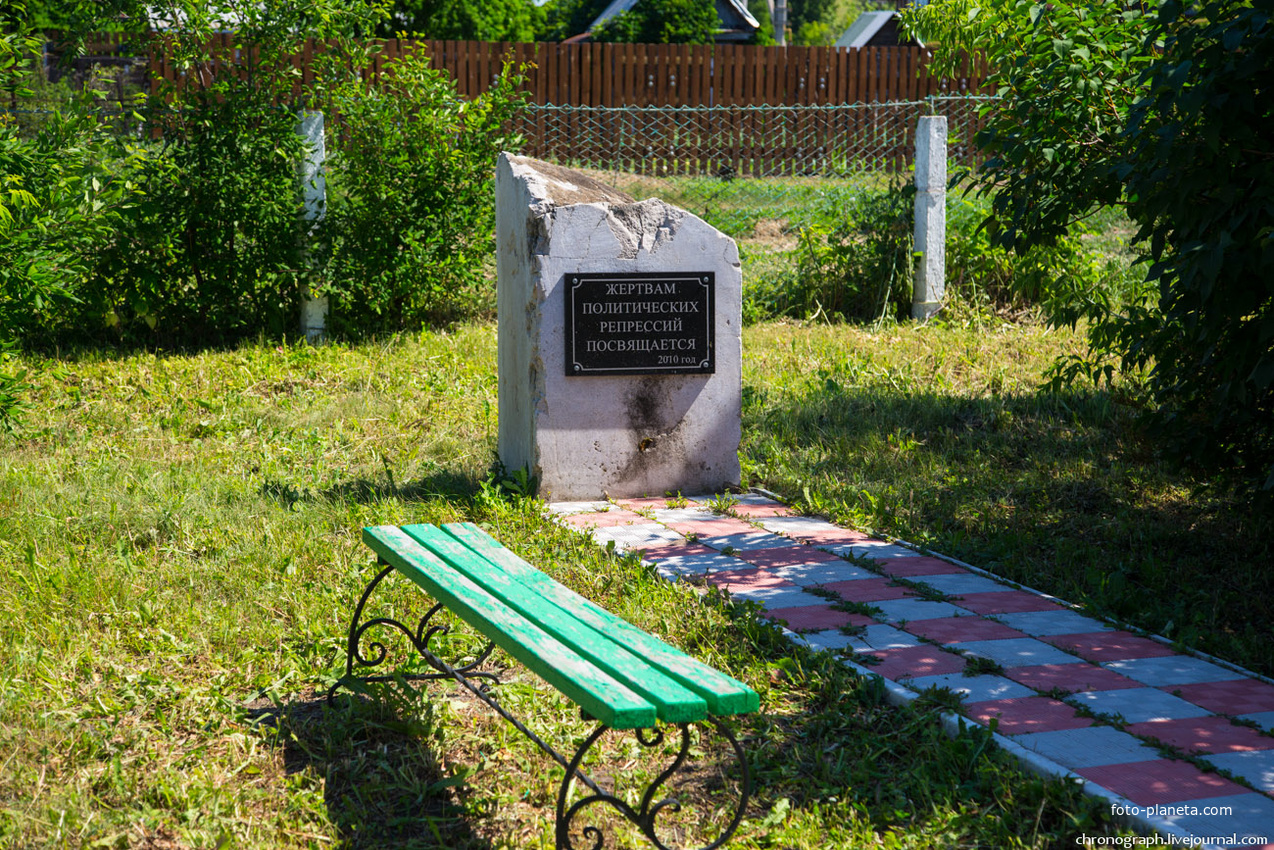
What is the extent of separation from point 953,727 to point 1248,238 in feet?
5.74

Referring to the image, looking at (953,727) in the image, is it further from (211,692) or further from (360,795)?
(211,692)

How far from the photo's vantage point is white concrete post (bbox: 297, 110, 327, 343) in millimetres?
8359

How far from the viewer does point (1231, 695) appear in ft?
11.1

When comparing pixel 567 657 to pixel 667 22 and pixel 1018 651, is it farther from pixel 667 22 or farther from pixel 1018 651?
pixel 667 22

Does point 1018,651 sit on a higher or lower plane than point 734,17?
lower

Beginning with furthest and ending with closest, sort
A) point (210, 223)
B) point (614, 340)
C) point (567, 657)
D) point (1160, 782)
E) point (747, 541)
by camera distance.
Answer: point (210, 223) < point (614, 340) < point (747, 541) < point (1160, 782) < point (567, 657)

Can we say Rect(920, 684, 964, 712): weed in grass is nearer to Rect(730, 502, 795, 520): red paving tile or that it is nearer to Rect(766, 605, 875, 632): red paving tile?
Rect(766, 605, 875, 632): red paving tile

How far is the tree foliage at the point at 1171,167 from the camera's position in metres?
3.47

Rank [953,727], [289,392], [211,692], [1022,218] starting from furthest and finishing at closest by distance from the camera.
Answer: [289,392]
[1022,218]
[211,692]
[953,727]

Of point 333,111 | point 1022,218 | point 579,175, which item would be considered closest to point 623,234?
point 579,175

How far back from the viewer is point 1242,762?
292 centimetres

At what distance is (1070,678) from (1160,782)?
0.67 m

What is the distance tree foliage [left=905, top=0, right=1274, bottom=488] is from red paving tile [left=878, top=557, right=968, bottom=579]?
1048 mm

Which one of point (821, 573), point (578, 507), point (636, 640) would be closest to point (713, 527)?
point (578, 507)
